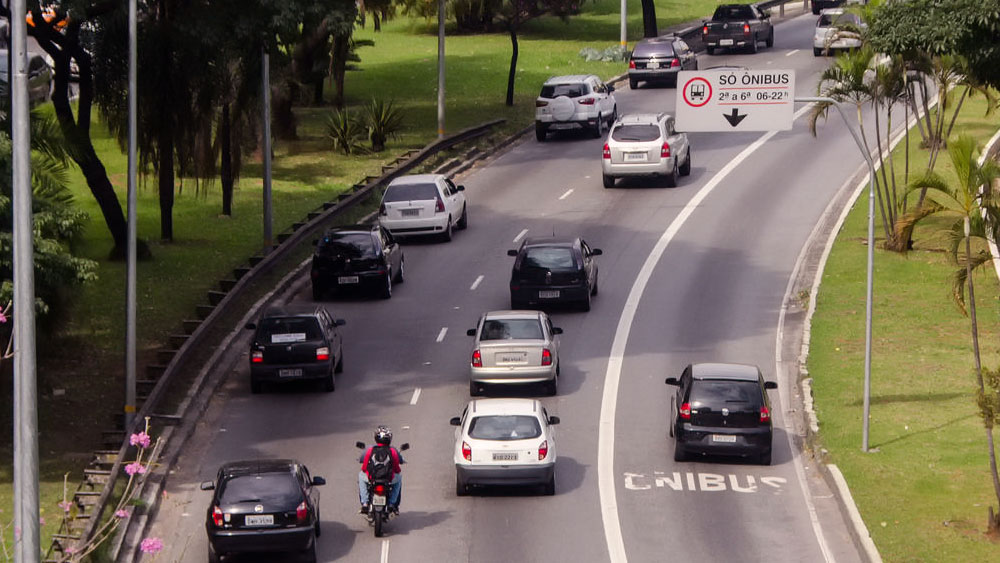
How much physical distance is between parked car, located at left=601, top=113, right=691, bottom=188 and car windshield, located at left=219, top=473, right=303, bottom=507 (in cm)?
2601

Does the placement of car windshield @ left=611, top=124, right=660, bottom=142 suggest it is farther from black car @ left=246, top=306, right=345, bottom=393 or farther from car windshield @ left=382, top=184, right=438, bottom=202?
black car @ left=246, top=306, right=345, bottom=393

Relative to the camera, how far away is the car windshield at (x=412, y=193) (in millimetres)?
41250

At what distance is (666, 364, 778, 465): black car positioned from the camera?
25672mm

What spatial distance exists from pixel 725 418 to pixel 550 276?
9.44m

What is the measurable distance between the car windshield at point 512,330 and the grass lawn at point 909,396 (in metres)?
5.59

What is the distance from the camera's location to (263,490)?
21.3 metres

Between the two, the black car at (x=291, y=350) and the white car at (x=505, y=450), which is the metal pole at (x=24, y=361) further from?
the black car at (x=291, y=350)

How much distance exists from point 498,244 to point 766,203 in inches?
357

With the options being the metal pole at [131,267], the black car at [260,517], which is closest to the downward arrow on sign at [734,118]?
the metal pole at [131,267]

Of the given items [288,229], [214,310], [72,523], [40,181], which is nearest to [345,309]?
[214,310]

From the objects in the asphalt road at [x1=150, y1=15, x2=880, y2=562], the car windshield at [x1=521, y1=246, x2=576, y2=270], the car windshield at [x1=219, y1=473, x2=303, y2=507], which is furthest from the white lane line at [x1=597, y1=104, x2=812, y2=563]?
the car windshield at [x1=219, y1=473, x2=303, y2=507]

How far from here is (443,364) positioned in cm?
3200

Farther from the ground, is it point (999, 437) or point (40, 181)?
point (40, 181)

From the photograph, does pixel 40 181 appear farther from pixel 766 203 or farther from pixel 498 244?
pixel 766 203
